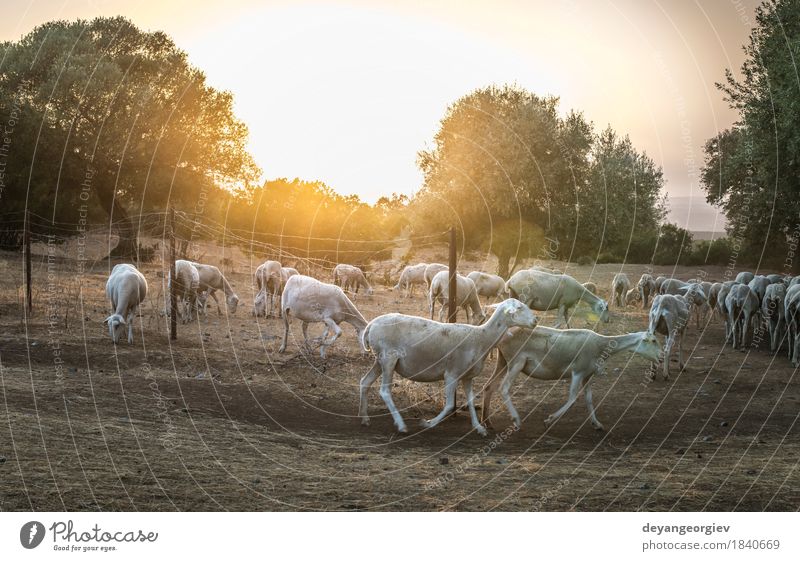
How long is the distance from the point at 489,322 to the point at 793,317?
10.7 m

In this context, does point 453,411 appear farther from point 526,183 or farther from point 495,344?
point 526,183

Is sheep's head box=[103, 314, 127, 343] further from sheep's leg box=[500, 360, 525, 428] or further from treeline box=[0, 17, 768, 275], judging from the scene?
treeline box=[0, 17, 768, 275]

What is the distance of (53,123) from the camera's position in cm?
3791

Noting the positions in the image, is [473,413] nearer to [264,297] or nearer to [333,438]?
[333,438]

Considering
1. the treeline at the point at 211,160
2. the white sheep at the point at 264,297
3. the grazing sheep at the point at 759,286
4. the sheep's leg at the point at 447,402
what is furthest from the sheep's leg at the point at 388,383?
the treeline at the point at 211,160

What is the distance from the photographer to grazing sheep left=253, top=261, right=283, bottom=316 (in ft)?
87.7

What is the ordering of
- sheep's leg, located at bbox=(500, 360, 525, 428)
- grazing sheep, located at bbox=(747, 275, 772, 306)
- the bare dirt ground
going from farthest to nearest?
grazing sheep, located at bbox=(747, 275, 772, 306) → sheep's leg, located at bbox=(500, 360, 525, 428) → the bare dirt ground

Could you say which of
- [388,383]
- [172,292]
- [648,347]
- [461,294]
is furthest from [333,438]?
[461,294]

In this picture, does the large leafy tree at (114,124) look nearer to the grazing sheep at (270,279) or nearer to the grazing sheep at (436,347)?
the grazing sheep at (270,279)

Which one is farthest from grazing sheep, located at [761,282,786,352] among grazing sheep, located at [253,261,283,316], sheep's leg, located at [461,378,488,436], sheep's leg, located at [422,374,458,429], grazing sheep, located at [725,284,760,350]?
grazing sheep, located at [253,261,283,316]

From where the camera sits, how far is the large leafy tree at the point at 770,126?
25625 millimetres

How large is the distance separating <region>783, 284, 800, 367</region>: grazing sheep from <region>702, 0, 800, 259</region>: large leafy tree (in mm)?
3631

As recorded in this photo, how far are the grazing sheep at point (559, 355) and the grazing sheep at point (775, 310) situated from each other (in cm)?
964

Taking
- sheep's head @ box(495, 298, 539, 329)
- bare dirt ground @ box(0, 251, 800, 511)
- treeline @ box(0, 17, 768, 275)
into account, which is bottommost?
bare dirt ground @ box(0, 251, 800, 511)
